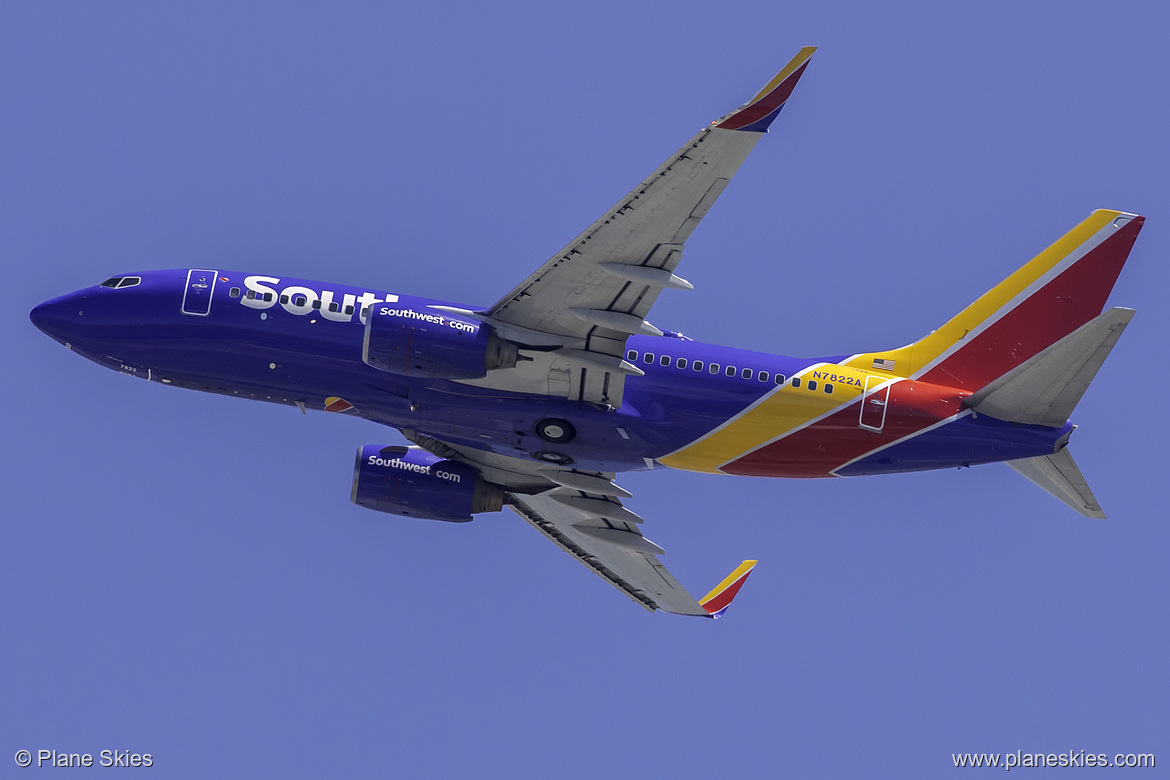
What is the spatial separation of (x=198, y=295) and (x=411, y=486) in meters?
8.91

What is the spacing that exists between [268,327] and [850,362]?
1637 centimetres

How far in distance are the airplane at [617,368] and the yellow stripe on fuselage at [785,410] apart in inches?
2.1

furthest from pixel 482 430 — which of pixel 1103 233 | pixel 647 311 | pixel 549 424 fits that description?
pixel 1103 233

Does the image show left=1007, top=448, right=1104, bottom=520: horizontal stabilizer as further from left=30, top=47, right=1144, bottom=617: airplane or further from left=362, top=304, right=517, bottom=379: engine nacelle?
left=362, top=304, right=517, bottom=379: engine nacelle

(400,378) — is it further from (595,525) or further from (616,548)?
(616,548)

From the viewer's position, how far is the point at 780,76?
31781 millimetres

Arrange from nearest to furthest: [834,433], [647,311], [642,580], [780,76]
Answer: [780,76] → [647,311] → [834,433] → [642,580]

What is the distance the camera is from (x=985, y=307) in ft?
134

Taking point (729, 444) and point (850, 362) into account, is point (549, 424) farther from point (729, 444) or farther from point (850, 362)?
point (850, 362)

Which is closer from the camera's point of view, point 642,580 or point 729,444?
point 729,444

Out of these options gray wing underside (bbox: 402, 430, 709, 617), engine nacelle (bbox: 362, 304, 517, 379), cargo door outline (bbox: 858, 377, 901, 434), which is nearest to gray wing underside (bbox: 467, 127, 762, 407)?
engine nacelle (bbox: 362, 304, 517, 379)

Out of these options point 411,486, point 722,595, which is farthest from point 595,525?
point 411,486

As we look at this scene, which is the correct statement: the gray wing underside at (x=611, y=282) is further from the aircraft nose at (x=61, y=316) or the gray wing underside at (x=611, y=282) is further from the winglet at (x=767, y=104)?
the aircraft nose at (x=61, y=316)

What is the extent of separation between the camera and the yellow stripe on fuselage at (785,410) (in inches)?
1542
